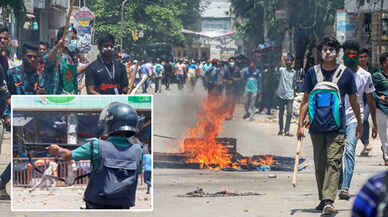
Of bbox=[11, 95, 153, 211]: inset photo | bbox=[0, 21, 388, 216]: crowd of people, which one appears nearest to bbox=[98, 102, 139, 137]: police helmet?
bbox=[11, 95, 153, 211]: inset photo

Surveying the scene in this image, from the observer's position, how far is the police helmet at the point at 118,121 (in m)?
4.74

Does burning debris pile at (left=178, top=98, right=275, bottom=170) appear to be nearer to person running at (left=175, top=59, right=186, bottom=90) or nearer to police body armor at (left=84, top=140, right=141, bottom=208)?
police body armor at (left=84, top=140, right=141, bottom=208)

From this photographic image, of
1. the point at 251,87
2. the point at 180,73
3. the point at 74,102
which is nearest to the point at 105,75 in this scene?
the point at 74,102

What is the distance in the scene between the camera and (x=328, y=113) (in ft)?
26.2

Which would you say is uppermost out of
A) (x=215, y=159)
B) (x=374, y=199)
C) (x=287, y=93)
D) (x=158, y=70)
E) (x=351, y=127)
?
(x=374, y=199)

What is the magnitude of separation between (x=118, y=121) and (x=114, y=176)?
1.02 feet

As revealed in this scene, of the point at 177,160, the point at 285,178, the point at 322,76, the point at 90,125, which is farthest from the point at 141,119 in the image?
the point at 177,160

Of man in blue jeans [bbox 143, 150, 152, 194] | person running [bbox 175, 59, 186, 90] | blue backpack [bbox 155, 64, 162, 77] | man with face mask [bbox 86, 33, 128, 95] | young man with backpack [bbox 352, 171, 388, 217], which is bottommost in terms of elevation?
person running [bbox 175, 59, 186, 90]

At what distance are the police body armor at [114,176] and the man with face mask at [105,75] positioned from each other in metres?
3.91

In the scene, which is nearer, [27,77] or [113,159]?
[113,159]

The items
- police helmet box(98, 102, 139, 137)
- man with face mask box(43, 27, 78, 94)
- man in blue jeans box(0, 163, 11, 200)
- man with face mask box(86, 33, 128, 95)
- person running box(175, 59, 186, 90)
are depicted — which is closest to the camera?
police helmet box(98, 102, 139, 137)

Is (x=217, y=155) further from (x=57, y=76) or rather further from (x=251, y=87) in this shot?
(x=251, y=87)

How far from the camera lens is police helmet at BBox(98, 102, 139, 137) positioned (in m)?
4.74

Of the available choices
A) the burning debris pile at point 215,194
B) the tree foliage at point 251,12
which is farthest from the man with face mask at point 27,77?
the tree foliage at point 251,12
